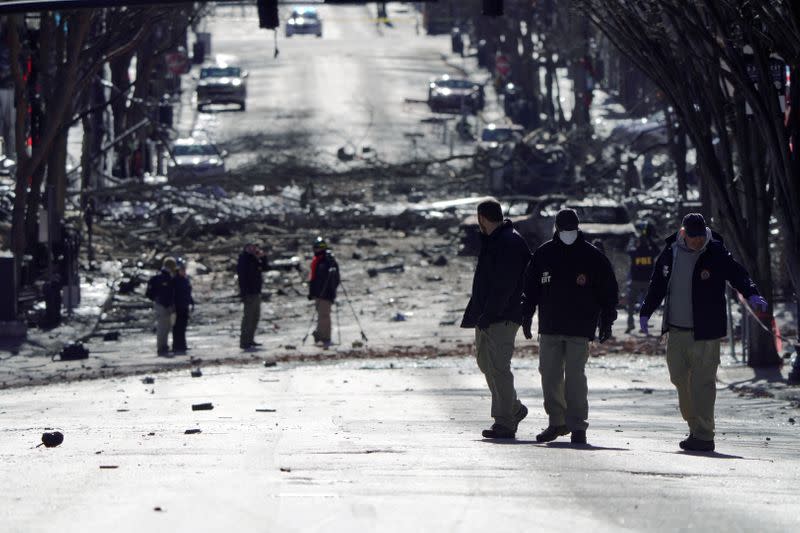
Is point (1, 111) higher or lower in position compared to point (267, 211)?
higher

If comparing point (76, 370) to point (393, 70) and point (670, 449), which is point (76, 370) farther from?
point (393, 70)

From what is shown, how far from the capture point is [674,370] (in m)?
12.4

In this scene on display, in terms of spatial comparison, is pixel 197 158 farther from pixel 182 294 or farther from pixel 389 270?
pixel 182 294

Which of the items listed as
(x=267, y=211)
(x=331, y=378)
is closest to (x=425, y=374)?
(x=331, y=378)

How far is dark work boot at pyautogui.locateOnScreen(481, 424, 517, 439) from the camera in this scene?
1241 cm

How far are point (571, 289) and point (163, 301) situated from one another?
→ 14.0m

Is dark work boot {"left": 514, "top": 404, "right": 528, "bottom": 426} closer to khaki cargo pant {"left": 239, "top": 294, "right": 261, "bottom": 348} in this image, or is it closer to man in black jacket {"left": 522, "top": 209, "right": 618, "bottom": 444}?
man in black jacket {"left": 522, "top": 209, "right": 618, "bottom": 444}

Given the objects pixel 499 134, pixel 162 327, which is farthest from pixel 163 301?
pixel 499 134

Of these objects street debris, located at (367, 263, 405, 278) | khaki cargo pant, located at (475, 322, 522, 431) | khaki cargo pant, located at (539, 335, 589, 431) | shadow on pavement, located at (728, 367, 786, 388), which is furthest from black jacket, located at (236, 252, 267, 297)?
khaki cargo pant, located at (539, 335, 589, 431)

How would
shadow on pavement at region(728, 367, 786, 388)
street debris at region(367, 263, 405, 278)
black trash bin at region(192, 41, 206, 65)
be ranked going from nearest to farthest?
shadow on pavement at region(728, 367, 786, 388) < street debris at region(367, 263, 405, 278) < black trash bin at region(192, 41, 206, 65)

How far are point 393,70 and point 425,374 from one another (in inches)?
2397

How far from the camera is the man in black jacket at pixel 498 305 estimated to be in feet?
40.1

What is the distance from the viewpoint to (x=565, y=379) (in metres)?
12.2

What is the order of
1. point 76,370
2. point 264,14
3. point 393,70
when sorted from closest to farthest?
point 264,14 → point 76,370 → point 393,70
